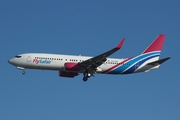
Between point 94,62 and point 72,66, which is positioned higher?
point 94,62

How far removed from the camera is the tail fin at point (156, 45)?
81375 millimetres

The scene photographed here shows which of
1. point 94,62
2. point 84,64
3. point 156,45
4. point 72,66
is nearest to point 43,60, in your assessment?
point 72,66

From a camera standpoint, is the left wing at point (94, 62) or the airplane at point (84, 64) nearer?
the left wing at point (94, 62)

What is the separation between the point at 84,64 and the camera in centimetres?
7188

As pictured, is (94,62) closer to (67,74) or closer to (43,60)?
(67,74)

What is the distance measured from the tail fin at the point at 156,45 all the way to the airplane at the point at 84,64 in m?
3.52

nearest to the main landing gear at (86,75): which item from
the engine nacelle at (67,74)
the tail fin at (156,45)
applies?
the engine nacelle at (67,74)

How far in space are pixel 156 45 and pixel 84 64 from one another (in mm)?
16742

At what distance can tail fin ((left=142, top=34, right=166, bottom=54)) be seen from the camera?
267 feet

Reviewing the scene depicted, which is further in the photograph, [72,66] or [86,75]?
[86,75]

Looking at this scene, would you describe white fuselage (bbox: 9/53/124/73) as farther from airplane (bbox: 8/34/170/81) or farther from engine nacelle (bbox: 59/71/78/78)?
engine nacelle (bbox: 59/71/78/78)

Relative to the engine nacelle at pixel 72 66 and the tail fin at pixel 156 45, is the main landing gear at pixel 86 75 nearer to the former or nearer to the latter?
the engine nacelle at pixel 72 66

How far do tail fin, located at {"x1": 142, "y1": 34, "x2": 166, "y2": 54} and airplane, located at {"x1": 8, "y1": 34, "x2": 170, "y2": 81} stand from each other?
352 cm

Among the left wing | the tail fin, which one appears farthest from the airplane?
the tail fin
